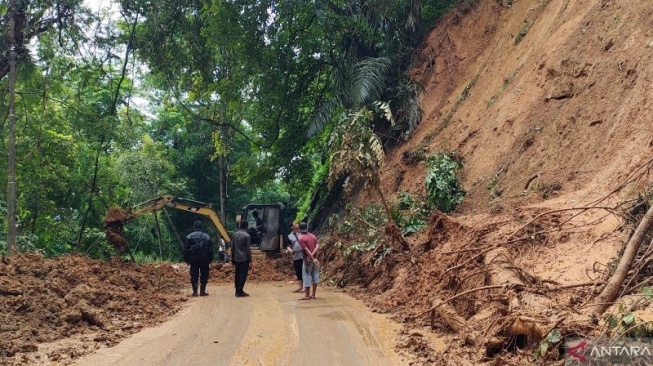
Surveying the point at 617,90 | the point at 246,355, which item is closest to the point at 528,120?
the point at 617,90

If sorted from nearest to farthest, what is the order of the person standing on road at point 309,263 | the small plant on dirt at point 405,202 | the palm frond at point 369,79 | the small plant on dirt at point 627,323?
the small plant on dirt at point 627,323
the person standing on road at point 309,263
the small plant on dirt at point 405,202
the palm frond at point 369,79

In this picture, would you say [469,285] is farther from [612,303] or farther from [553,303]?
[612,303]

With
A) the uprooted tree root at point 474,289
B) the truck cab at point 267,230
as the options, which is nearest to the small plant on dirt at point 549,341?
the uprooted tree root at point 474,289

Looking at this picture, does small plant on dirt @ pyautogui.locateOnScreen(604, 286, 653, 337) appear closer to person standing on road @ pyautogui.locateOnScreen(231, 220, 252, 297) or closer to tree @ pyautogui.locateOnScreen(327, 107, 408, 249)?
tree @ pyautogui.locateOnScreen(327, 107, 408, 249)

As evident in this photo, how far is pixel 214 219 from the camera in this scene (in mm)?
19000

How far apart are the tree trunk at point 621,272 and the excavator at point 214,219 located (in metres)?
12.7

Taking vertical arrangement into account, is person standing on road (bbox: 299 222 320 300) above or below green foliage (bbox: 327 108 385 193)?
below

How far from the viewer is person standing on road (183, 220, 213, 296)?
1369cm

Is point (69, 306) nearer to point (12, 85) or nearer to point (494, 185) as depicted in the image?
point (12, 85)

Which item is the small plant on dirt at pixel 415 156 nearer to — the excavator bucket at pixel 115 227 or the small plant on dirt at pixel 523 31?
the small plant on dirt at pixel 523 31

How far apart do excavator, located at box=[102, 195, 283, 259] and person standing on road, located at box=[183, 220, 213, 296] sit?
3.24 metres

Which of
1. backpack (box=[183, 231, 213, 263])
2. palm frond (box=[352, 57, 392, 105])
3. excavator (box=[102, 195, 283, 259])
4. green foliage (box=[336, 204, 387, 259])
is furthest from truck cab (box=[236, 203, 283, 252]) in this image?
backpack (box=[183, 231, 213, 263])

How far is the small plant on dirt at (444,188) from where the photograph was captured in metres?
14.8

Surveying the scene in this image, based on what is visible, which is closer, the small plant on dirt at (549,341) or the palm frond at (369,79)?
the small plant on dirt at (549,341)
